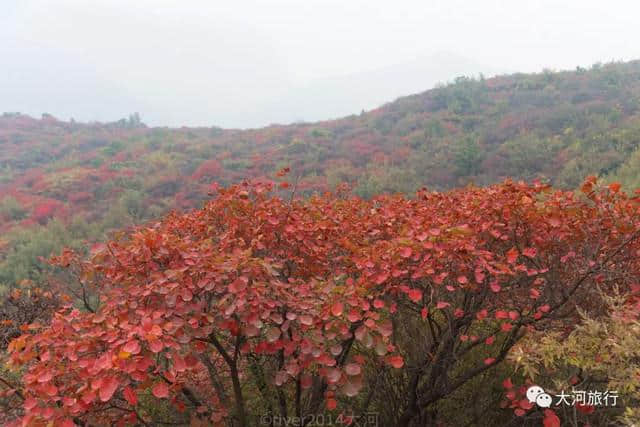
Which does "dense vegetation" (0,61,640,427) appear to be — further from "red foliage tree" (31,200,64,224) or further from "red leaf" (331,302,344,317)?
"red foliage tree" (31,200,64,224)

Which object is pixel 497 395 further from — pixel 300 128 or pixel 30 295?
pixel 300 128

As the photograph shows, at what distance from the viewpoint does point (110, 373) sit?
1.65m

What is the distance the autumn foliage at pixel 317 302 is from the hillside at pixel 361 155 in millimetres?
6005

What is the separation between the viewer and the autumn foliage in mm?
1807

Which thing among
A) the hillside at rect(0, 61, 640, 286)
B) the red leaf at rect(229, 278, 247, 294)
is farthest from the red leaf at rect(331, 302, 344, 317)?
the hillside at rect(0, 61, 640, 286)

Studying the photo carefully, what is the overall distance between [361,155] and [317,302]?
51.8ft

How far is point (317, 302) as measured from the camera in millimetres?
2080

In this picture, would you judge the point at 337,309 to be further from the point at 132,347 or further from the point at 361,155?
the point at 361,155

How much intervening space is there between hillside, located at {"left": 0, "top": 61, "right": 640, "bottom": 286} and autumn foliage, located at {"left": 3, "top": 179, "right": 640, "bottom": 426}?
6.00m

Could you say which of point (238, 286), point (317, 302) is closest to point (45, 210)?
point (238, 286)

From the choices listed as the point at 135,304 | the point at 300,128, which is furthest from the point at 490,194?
the point at 300,128

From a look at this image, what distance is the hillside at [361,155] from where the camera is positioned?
496 inches

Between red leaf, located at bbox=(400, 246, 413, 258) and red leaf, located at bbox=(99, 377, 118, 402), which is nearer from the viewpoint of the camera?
red leaf, located at bbox=(99, 377, 118, 402)

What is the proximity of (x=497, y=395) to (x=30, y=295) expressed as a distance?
20.7 ft
